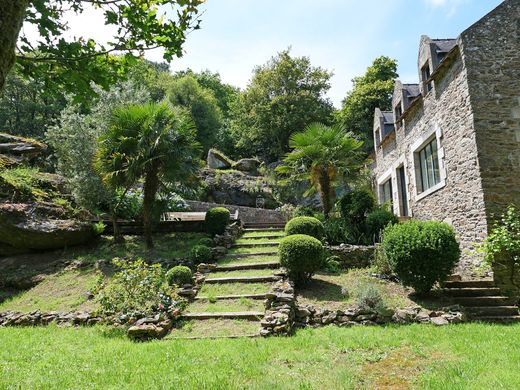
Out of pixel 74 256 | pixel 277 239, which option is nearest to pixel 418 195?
pixel 277 239

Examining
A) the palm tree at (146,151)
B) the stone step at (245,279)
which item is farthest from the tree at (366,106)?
the stone step at (245,279)

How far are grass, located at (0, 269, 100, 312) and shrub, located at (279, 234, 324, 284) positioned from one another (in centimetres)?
455

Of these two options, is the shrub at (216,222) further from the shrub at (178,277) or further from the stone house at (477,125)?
the stone house at (477,125)

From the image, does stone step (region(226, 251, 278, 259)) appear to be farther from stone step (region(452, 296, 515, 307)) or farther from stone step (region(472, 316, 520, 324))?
stone step (region(472, 316, 520, 324))

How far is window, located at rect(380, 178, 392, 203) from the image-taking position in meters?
17.3

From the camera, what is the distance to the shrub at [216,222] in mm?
13219

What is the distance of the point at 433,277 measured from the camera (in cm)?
765

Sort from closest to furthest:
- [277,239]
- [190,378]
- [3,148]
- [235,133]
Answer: [190,378], [277,239], [3,148], [235,133]

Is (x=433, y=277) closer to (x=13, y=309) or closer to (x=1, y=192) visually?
(x=13, y=309)

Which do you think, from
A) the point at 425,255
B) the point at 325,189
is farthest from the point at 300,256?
the point at 325,189

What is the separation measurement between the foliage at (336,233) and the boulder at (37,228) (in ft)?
26.6

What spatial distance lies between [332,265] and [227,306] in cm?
369

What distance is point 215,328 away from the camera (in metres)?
6.77

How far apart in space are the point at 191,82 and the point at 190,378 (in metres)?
30.6
